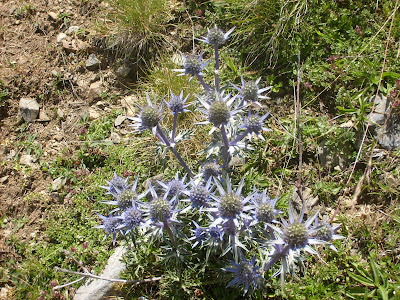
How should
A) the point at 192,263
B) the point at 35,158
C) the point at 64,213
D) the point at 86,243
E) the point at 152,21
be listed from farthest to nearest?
the point at 152,21, the point at 35,158, the point at 64,213, the point at 86,243, the point at 192,263

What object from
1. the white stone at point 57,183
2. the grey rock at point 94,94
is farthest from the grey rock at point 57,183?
the grey rock at point 94,94

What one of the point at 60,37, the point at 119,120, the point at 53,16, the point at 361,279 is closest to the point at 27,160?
the point at 119,120

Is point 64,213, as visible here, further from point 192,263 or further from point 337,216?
point 337,216

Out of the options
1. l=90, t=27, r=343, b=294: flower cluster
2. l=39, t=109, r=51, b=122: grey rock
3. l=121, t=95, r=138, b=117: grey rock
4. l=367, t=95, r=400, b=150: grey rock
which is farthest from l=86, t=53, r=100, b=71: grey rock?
l=367, t=95, r=400, b=150: grey rock

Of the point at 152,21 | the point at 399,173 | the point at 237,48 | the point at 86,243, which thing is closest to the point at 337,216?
the point at 399,173

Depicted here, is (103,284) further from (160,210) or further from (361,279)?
(361,279)

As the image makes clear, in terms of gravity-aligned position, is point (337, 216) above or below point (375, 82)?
below
